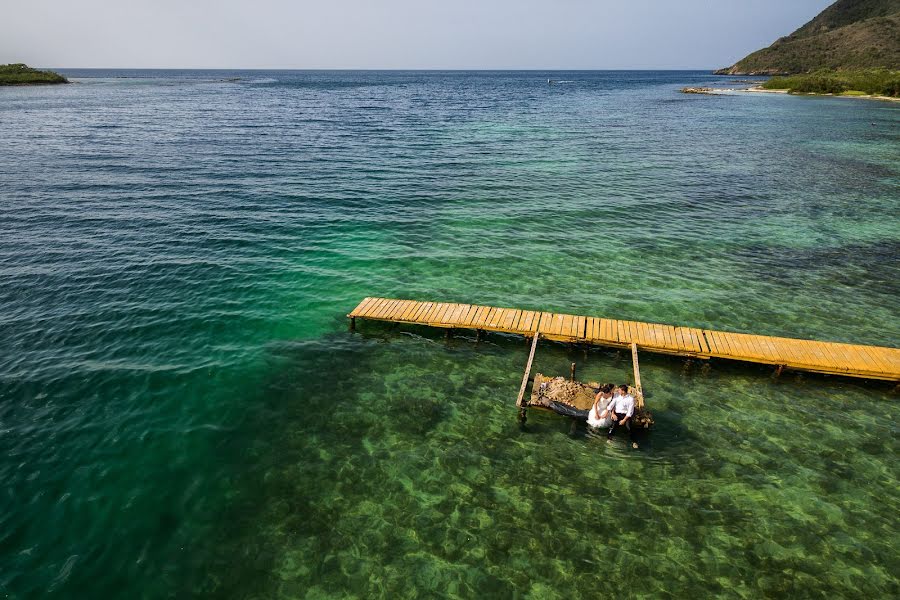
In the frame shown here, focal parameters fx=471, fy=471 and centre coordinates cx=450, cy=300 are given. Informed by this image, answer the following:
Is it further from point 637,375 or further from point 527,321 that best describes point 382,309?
point 637,375

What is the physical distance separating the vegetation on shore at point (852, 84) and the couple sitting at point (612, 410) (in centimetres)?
15613

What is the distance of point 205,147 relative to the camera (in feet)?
195

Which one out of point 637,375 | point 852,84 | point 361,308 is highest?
point 852,84

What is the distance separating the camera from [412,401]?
18469 mm

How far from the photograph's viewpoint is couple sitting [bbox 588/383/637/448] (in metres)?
16.2

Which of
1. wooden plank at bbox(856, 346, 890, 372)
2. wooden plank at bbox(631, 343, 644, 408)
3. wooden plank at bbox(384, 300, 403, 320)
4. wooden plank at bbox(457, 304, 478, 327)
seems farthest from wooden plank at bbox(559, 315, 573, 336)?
wooden plank at bbox(856, 346, 890, 372)

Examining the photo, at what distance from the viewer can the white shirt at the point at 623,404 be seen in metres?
16.1

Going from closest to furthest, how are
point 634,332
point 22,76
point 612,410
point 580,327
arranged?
1. point 612,410
2. point 634,332
3. point 580,327
4. point 22,76

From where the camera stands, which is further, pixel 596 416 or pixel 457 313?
pixel 457 313

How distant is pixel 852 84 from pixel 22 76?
891 feet

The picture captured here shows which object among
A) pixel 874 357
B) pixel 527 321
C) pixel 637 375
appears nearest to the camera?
pixel 637 375

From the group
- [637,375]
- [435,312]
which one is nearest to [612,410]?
[637,375]

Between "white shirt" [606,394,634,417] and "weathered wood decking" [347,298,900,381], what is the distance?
193 inches

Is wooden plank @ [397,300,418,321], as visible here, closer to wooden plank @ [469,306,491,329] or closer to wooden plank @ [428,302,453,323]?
wooden plank @ [428,302,453,323]
